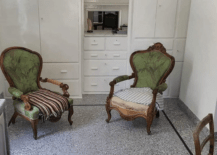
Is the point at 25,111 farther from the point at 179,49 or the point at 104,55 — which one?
the point at 179,49

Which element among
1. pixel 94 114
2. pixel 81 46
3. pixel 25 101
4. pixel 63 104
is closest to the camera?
pixel 25 101

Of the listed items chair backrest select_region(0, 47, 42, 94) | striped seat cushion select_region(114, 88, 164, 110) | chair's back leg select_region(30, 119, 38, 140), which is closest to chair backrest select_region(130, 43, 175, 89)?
striped seat cushion select_region(114, 88, 164, 110)

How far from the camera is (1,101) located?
1.65 metres

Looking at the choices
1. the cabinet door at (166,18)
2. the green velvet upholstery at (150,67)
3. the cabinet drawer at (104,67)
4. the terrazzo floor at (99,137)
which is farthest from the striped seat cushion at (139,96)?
the cabinet door at (166,18)

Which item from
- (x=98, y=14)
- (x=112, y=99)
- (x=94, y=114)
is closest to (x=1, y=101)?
(x=112, y=99)

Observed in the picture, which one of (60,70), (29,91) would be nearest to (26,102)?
(29,91)

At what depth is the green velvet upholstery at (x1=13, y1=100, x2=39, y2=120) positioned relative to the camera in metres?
2.49

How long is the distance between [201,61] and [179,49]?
0.83m

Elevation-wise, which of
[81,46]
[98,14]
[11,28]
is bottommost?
[81,46]

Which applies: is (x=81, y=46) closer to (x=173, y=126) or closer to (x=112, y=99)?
(x=112, y=99)

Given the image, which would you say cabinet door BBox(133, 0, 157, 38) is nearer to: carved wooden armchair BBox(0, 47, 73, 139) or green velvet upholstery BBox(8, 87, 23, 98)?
carved wooden armchair BBox(0, 47, 73, 139)

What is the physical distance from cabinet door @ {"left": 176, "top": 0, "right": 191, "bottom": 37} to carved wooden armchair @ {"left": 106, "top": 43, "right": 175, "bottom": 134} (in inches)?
27.9

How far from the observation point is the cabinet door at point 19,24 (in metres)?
3.33

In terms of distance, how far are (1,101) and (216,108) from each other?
220cm
